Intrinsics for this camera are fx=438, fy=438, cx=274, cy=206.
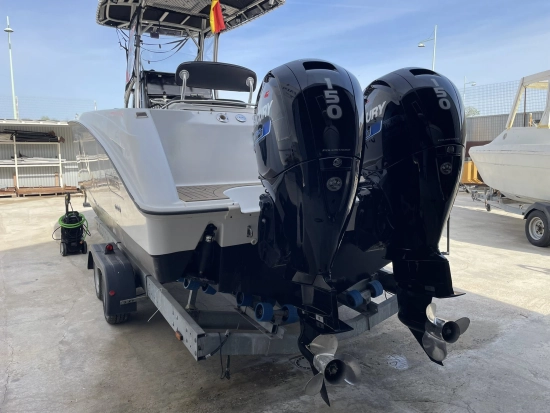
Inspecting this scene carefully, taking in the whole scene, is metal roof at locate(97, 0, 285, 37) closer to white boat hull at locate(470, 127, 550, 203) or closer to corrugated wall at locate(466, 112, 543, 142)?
white boat hull at locate(470, 127, 550, 203)

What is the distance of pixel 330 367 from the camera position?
1982 millimetres

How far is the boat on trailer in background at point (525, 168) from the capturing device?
6.53 metres

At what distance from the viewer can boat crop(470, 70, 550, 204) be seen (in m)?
6.63

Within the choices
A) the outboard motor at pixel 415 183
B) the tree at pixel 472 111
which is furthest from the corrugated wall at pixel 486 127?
the outboard motor at pixel 415 183

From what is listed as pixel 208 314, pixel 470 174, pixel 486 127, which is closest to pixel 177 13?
pixel 208 314

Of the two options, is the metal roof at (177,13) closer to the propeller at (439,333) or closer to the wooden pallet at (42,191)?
the propeller at (439,333)

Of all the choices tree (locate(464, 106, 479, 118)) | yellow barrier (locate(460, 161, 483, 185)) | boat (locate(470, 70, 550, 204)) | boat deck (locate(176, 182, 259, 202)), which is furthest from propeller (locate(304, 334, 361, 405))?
tree (locate(464, 106, 479, 118))

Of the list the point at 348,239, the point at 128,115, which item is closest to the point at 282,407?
the point at 348,239

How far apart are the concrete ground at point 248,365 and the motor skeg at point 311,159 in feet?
3.57

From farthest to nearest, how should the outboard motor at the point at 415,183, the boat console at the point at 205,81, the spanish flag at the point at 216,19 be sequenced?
the spanish flag at the point at 216,19 < the boat console at the point at 205,81 < the outboard motor at the point at 415,183

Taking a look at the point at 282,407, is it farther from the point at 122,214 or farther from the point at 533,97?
the point at 533,97

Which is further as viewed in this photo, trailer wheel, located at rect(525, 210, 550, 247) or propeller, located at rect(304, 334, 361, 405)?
trailer wheel, located at rect(525, 210, 550, 247)

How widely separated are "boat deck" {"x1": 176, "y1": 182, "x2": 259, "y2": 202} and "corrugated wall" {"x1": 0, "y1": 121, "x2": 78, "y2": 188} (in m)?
11.5

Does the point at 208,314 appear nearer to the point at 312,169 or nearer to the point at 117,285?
the point at 117,285
